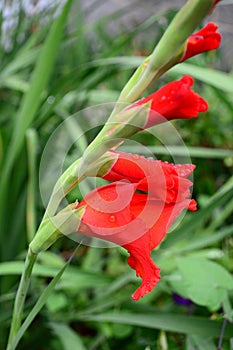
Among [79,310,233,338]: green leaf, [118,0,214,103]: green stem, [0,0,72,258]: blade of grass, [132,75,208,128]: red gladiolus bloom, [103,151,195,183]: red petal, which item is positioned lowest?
[79,310,233,338]: green leaf

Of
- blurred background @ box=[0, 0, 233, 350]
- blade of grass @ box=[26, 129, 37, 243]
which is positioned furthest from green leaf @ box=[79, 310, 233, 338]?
blade of grass @ box=[26, 129, 37, 243]

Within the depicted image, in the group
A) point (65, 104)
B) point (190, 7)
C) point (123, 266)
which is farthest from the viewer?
point (65, 104)

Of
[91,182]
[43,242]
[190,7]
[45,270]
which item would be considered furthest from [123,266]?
[190,7]

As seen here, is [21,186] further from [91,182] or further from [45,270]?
[45,270]

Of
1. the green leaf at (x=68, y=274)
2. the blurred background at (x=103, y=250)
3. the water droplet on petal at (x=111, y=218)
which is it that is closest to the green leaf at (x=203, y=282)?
the blurred background at (x=103, y=250)

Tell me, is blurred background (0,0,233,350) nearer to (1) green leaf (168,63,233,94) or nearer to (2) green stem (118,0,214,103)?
(1) green leaf (168,63,233,94)

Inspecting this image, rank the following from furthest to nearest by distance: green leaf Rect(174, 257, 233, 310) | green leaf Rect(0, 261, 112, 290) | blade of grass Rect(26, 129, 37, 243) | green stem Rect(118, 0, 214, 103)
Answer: blade of grass Rect(26, 129, 37, 243) → green leaf Rect(0, 261, 112, 290) → green leaf Rect(174, 257, 233, 310) → green stem Rect(118, 0, 214, 103)

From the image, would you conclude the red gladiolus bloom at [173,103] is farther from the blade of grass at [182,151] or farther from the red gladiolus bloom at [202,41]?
the blade of grass at [182,151]

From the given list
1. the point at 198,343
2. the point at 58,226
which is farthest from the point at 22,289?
the point at 198,343
